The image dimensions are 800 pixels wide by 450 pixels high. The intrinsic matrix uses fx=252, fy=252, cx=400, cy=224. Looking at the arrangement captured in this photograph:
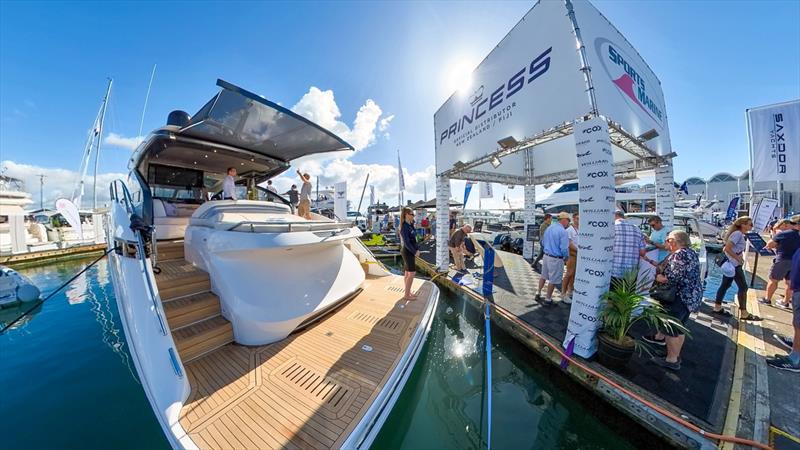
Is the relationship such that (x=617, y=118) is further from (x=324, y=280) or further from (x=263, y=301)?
(x=263, y=301)

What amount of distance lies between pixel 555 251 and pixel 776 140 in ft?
21.6

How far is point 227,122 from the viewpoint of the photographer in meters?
3.99

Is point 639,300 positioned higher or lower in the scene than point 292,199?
lower

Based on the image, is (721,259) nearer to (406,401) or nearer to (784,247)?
(784,247)

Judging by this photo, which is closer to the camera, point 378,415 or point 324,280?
point 378,415

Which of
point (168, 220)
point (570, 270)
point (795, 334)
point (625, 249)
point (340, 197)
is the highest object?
point (340, 197)

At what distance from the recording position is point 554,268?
4988mm

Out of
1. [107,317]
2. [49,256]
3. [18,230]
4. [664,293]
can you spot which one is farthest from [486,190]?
[18,230]

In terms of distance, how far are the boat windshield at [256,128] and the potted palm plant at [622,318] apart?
5047 millimetres

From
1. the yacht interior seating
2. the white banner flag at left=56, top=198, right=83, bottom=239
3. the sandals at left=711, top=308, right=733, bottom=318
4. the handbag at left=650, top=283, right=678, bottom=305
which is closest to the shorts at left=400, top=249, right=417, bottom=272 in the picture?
the handbag at left=650, top=283, right=678, bottom=305

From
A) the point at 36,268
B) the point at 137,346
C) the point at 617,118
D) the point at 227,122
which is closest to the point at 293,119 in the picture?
the point at 227,122

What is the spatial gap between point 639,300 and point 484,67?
5704mm

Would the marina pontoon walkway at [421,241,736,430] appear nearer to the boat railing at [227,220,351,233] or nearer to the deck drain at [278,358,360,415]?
the deck drain at [278,358,360,415]

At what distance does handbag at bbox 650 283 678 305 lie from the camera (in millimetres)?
3080
